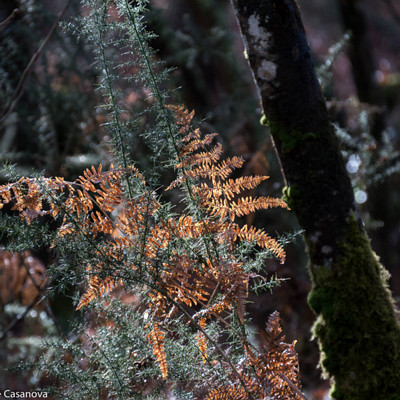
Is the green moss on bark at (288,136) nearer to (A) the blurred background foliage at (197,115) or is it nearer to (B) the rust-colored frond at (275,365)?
(B) the rust-colored frond at (275,365)

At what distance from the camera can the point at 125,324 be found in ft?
4.30

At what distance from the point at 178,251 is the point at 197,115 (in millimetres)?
3385

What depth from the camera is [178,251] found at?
1.24m

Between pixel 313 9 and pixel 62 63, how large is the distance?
32.7 ft

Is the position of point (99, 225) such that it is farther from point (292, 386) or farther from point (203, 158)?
point (292, 386)

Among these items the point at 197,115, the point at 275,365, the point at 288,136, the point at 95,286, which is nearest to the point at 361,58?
the point at 197,115

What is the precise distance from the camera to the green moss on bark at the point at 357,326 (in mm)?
1129

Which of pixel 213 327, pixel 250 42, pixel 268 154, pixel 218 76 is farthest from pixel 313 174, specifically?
pixel 218 76

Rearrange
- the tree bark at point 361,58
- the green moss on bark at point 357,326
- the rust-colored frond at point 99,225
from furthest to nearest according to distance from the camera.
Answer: the tree bark at point 361,58, the rust-colored frond at point 99,225, the green moss on bark at point 357,326

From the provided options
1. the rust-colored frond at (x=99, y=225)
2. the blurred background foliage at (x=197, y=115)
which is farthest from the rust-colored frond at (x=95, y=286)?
the blurred background foliage at (x=197, y=115)

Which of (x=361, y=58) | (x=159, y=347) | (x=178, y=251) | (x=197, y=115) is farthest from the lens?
(x=361, y=58)

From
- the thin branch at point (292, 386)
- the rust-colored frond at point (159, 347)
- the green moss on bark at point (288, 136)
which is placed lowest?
the thin branch at point (292, 386)

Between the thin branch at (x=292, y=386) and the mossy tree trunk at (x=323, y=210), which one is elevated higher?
the mossy tree trunk at (x=323, y=210)

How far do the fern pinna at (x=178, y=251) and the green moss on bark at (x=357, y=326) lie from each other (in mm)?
122
